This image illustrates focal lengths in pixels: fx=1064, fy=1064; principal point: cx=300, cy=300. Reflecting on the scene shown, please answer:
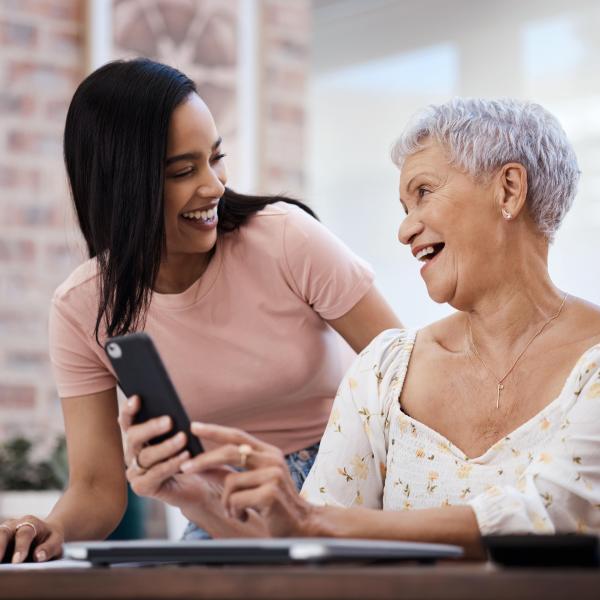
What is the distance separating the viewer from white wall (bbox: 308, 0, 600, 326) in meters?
4.00

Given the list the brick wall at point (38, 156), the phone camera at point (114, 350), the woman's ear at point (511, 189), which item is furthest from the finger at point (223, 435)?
the brick wall at point (38, 156)

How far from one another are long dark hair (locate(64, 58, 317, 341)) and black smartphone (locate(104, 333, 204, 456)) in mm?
623

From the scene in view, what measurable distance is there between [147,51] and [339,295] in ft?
6.83

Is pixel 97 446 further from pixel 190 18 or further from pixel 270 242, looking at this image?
pixel 190 18

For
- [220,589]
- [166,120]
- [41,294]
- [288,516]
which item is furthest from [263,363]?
[41,294]

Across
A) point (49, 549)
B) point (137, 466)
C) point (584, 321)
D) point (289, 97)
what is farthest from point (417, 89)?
point (137, 466)

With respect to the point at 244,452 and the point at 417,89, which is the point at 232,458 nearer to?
the point at 244,452

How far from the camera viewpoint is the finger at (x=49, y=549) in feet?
4.83

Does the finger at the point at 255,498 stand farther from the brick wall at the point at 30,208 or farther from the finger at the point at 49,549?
the brick wall at the point at 30,208

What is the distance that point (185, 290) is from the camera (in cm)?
195

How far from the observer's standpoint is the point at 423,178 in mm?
1566

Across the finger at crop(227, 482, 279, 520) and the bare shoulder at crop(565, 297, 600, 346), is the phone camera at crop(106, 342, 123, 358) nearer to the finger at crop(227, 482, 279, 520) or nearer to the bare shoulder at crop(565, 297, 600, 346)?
the finger at crop(227, 482, 279, 520)

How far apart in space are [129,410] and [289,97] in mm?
2996

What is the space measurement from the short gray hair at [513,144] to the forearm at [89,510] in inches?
31.8
